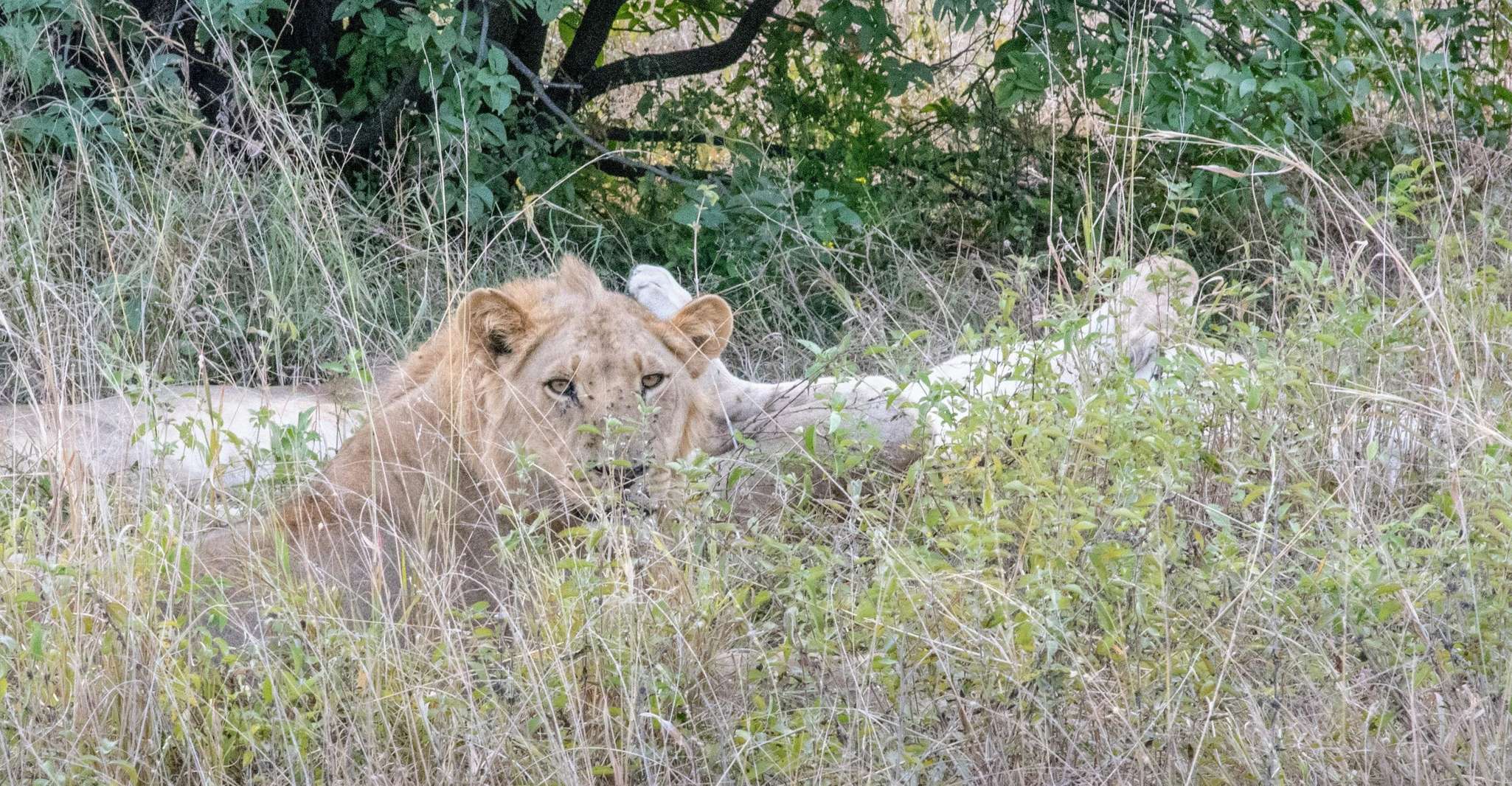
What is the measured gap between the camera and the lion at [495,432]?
342cm

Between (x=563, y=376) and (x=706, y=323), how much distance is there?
46 centimetres

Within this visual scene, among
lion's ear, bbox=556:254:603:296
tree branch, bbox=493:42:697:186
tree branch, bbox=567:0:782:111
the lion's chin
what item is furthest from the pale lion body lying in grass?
tree branch, bbox=567:0:782:111

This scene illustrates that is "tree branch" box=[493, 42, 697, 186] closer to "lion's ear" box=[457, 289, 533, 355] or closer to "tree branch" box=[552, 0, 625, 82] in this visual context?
"tree branch" box=[552, 0, 625, 82]

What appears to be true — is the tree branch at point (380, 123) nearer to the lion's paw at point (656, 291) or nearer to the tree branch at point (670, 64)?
the tree branch at point (670, 64)

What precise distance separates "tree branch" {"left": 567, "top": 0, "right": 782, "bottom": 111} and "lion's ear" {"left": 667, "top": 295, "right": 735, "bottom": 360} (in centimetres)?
285

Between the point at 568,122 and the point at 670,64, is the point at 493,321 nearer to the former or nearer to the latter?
the point at 568,122

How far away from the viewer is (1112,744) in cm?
244

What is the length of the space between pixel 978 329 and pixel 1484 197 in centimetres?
170

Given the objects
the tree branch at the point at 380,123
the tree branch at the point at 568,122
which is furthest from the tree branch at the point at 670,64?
the tree branch at the point at 380,123

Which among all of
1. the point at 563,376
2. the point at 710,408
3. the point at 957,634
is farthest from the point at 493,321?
the point at 957,634

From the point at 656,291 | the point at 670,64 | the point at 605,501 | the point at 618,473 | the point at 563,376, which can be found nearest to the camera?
the point at 605,501

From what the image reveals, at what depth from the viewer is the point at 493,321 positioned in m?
3.73

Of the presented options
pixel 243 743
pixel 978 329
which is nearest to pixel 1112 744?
pixel 243 743

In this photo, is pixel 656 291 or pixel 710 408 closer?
pixel 710 408
